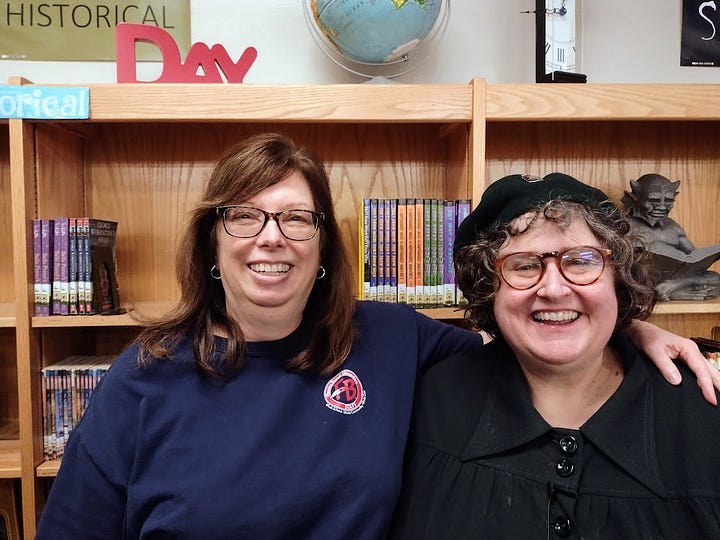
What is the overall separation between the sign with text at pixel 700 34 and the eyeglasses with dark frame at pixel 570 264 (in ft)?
4.64

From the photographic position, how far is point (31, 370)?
5.37 feet

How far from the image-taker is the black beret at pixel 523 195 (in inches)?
41.6

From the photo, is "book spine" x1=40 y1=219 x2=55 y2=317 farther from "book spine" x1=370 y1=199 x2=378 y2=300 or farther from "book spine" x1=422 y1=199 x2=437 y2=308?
"book spine" x1=422 y1=199 x2=437 y2=308

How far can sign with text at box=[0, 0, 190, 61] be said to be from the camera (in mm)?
1911

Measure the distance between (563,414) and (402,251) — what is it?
76 cm

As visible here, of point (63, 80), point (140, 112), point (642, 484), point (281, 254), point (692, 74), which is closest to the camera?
point (642, 484)

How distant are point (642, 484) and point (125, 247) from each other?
1.65m

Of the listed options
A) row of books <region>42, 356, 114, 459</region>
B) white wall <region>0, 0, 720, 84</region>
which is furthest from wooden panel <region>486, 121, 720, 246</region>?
row of books <region>42, 356, 114, 459</region>

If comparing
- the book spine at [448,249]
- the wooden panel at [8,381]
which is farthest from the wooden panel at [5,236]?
the book spine at [448,249]

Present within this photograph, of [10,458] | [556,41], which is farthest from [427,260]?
[10,458]

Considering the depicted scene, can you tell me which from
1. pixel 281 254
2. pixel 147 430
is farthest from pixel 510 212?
pixel 147 430

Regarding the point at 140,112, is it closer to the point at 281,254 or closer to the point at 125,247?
the point at 125,247

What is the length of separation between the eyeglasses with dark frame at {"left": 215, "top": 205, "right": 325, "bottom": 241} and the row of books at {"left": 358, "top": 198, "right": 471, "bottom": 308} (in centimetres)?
56

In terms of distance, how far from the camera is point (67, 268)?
1.66 meters
